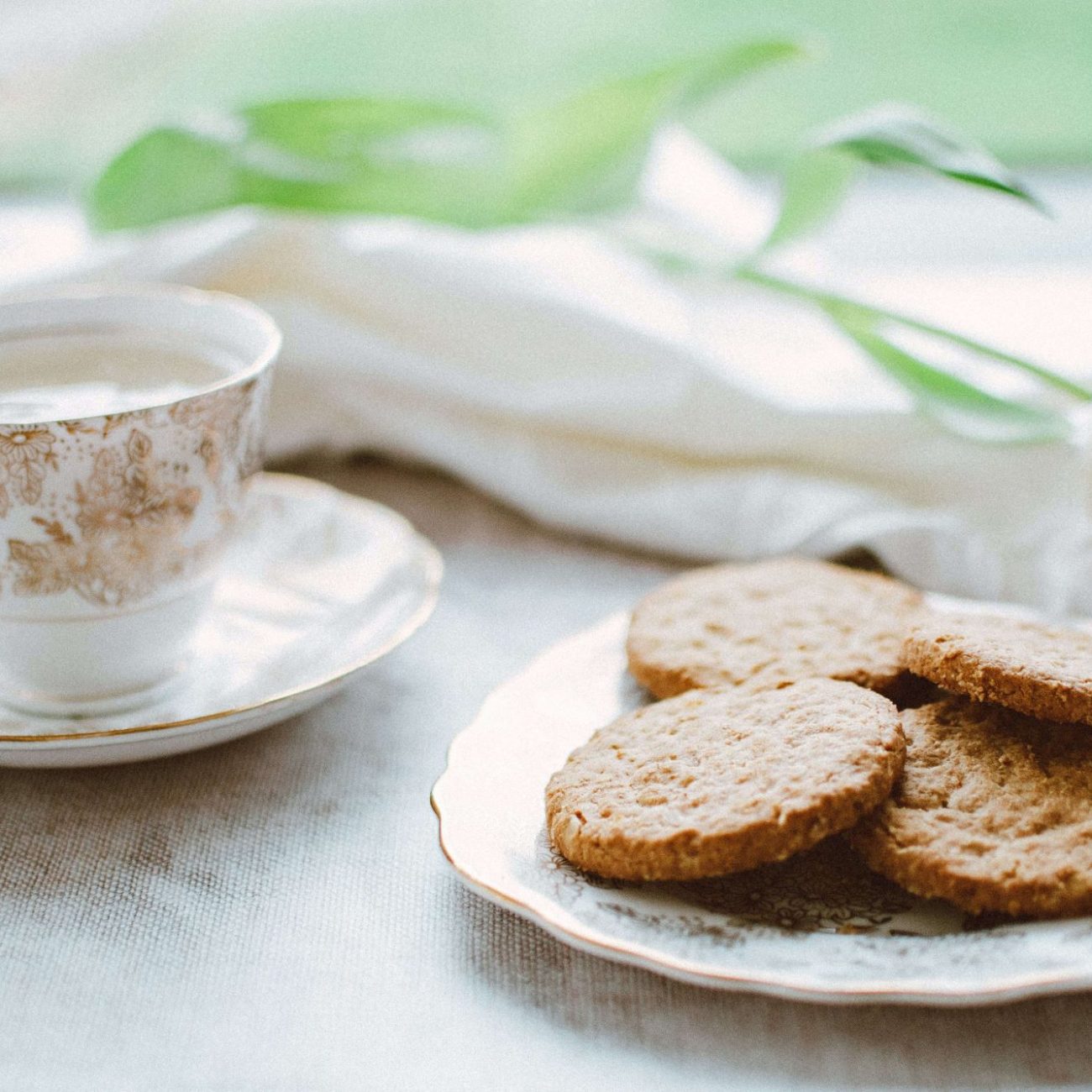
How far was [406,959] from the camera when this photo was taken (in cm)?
71

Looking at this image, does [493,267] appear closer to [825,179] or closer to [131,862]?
[825,179]

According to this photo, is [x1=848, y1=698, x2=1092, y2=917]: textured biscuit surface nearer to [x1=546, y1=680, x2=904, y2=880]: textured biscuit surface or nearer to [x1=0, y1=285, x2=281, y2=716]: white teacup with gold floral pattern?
[x1=546, y1=680, x2=904, y2=880]: textured biscuit surface

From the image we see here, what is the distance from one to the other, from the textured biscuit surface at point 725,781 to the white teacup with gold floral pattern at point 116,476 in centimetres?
32

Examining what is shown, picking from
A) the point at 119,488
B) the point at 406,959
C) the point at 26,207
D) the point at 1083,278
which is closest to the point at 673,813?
the point at 406,959

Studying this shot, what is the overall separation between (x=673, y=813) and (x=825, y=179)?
79cm

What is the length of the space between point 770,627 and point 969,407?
15.0 inches

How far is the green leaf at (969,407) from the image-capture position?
1.15 metres

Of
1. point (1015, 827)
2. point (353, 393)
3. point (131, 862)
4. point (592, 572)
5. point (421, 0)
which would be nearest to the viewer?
point (1015, 827)

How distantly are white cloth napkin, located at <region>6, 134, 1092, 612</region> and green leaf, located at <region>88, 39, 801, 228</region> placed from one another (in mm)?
73

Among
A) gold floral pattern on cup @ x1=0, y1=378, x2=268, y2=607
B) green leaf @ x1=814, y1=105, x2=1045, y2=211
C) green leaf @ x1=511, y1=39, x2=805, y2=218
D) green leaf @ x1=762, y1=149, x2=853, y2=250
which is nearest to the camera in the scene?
gold floral pattern on cup @ x1=0, y1=378, x2=268, y2=607

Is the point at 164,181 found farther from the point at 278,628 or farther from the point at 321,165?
the point at 278,628

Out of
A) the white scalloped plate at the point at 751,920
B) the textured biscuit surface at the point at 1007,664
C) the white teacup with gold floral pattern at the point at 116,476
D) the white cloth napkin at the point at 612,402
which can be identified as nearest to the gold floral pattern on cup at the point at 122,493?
the white teacup with gold floral pattern at the point at 116,476

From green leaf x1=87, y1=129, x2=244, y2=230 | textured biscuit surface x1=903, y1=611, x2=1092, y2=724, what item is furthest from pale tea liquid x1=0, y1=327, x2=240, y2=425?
textured biscuit surface x1=903, y1=611, x2=1092, y2=724

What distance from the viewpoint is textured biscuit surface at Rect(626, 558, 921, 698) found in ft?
2.81
